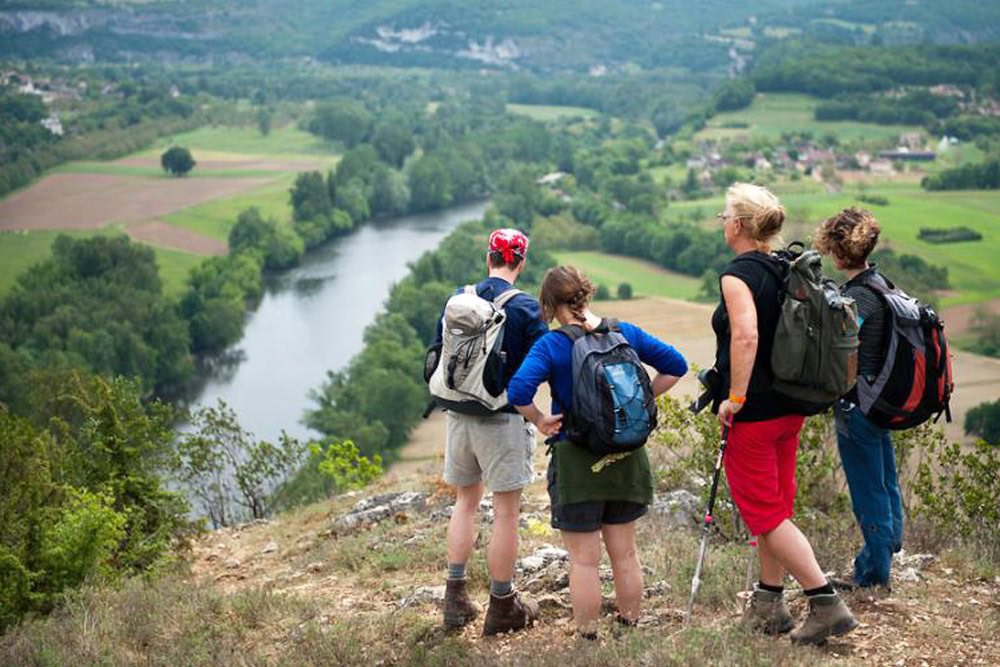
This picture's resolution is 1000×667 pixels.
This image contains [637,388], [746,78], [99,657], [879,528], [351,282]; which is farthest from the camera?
[746,78]

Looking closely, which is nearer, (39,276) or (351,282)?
(39,276)

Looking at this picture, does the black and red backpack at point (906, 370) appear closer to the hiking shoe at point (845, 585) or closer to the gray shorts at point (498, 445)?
the hiking shoe at point (845, 585)

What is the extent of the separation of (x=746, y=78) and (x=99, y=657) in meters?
106

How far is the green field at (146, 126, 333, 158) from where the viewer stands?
88.8 m

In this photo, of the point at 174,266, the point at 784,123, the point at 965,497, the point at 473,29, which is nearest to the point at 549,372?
the point at 965,497

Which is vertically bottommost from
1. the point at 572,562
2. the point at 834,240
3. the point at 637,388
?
the point at 572,562

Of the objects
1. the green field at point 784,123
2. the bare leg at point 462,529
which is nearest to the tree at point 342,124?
the green field at point 784,123

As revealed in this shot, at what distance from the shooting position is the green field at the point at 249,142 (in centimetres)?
8881

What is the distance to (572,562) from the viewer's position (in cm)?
438

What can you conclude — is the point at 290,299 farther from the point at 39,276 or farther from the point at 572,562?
the point at 572,562

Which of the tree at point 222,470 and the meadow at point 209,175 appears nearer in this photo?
the tree at point 222,470

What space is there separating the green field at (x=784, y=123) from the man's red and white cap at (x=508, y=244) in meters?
82.9

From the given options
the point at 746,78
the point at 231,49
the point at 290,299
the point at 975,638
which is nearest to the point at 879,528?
the point at 975,638

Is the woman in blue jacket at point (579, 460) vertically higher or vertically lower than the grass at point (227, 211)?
higher
